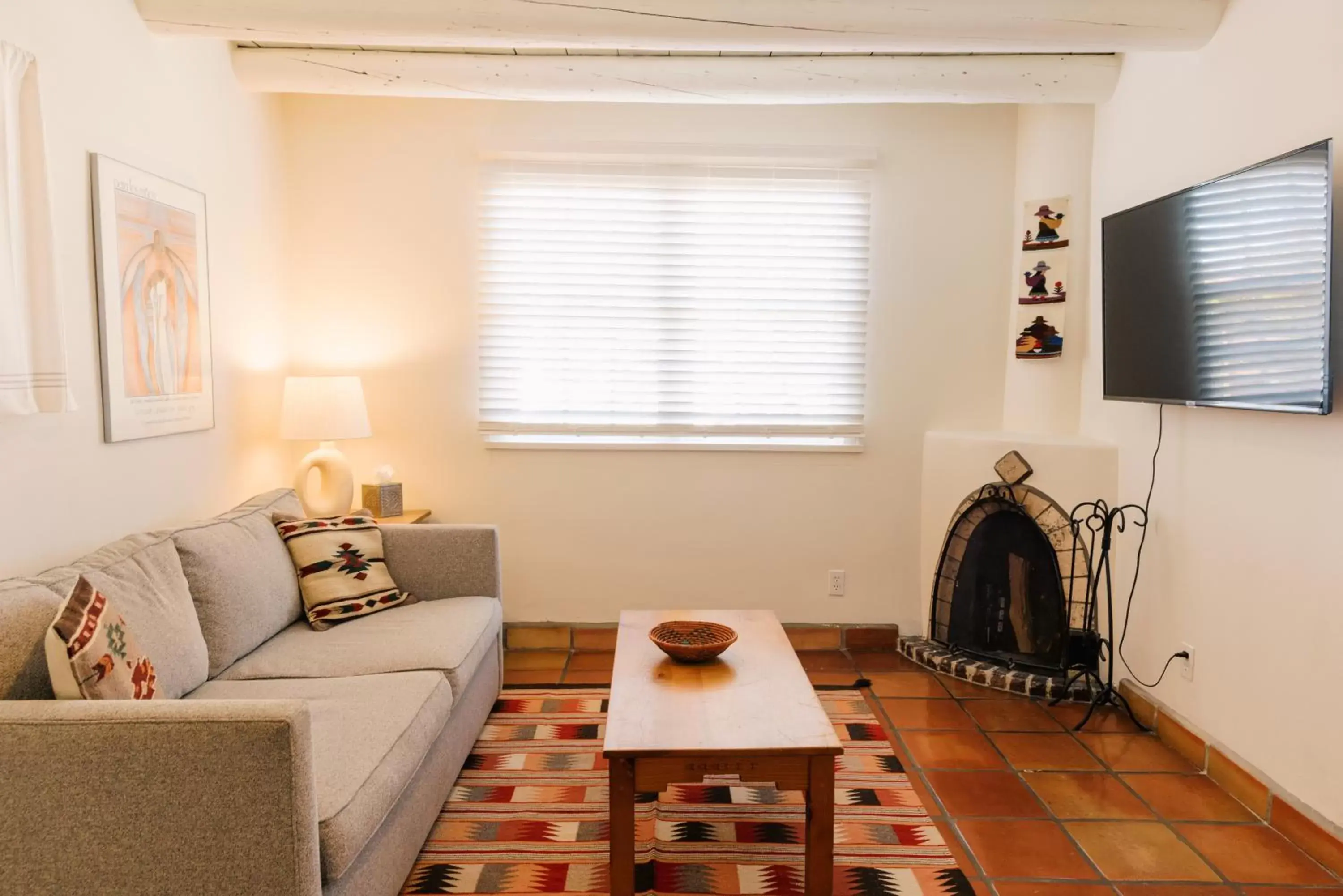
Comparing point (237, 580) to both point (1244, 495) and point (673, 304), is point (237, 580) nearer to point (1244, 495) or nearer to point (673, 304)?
point (673, 304)

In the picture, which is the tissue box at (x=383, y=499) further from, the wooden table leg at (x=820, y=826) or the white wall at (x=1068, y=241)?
the white wall at (x=1068, y=241)

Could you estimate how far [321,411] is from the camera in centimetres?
355

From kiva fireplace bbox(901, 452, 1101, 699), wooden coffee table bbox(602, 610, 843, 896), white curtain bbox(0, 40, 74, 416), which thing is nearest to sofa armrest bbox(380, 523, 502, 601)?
wooden coffee table bbox(602, 610, 843, 896)

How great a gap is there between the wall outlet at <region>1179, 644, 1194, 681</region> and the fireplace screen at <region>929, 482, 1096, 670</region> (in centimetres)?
40

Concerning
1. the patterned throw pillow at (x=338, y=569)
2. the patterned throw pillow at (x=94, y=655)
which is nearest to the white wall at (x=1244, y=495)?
the patterned throw pillow at (x=338, y=569)

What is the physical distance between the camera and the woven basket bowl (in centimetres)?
251

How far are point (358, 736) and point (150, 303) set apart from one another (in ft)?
5.55

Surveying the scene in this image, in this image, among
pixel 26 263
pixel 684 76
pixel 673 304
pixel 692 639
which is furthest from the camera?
pixel 673 304

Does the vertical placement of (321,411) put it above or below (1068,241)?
below

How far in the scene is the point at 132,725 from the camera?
1.57 meters

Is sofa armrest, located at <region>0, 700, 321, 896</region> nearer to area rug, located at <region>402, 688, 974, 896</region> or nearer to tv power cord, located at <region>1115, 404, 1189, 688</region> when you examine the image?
area rug, located at <region>402, 688, 974, 896</region>

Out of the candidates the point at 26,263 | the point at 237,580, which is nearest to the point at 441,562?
the point at 237,580

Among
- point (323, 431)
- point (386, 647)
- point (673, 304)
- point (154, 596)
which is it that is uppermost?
point (673, 304)

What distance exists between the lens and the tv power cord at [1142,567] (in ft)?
10.2
